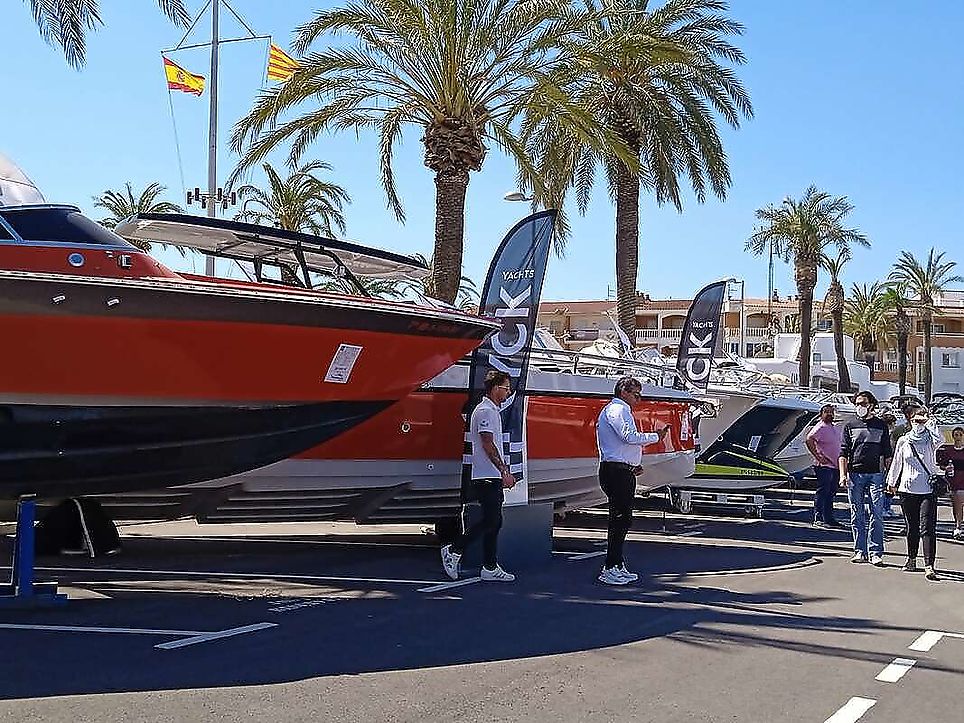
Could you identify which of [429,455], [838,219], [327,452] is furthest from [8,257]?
[838,219]

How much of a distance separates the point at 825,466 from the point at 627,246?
887 cm

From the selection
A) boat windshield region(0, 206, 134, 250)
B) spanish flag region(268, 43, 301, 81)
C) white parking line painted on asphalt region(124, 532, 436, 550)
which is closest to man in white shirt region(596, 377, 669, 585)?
white parking line painted on asphalt region(124, 532, 436, 550)

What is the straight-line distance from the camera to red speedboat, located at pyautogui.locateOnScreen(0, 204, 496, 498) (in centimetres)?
764

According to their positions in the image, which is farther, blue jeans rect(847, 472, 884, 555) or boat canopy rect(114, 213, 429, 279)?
blue jeans rect(847, 472, 884, 555)

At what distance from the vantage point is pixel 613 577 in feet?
29.4

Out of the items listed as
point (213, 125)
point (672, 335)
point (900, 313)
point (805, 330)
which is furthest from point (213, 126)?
point (672, 335)

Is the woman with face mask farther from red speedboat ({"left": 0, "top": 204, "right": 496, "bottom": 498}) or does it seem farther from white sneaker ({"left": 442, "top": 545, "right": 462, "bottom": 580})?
red speedboat ({"left": 0, "top": 204, "right": 496, "bottom": 498})

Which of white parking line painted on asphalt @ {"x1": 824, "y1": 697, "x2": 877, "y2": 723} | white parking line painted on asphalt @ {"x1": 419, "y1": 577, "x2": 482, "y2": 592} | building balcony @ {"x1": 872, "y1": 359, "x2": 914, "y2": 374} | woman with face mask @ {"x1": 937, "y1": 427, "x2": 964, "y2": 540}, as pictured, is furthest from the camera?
building balcony @ {"x1": 872, "y1": 359, "x2": 914, "y2": 374}

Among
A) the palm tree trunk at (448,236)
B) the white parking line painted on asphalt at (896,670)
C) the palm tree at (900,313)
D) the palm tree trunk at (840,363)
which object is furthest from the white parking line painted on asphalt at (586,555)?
the palm tree at (900,313)

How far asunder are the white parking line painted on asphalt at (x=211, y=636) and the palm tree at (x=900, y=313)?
48.0 metres

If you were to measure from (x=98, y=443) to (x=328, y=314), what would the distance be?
200 cm

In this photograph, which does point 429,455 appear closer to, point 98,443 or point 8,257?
point 98,443

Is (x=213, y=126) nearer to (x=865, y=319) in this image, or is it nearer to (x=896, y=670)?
(x=896, y=670)

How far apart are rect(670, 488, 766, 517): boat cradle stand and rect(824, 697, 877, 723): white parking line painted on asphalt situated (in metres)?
10.6
